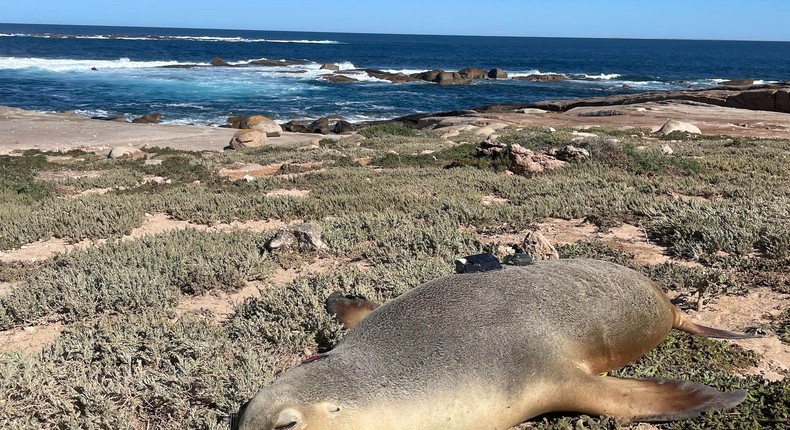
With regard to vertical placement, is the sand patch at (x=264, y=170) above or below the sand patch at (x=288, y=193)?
below

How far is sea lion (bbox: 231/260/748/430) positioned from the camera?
2.60 m

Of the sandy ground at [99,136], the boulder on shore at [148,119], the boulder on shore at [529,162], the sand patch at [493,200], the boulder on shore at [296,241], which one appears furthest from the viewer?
the boulder on shore at [148,119]

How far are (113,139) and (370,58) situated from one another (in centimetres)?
8272

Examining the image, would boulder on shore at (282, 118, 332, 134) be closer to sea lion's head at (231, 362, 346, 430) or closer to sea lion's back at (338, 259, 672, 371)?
sea lion's back at (338, 259, 672, 371)

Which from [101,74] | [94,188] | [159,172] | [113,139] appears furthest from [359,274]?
[101,74]

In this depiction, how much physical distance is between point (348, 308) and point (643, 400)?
229cm

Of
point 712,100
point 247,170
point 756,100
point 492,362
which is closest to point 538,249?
point 492,362

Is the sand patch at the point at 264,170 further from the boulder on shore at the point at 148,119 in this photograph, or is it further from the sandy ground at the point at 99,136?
the boulder on shore at the point at 148,119

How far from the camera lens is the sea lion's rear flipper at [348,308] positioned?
4.62 meters

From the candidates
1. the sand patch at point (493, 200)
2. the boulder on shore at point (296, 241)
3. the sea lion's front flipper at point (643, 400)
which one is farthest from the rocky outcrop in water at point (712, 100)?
the sea lion's front flipper at point (643, 400)

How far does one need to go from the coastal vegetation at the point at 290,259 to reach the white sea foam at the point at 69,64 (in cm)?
6396

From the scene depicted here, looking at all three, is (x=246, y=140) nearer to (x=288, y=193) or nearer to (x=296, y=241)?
(x=288, y=193)

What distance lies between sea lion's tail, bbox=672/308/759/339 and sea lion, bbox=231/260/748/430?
0.34 meters

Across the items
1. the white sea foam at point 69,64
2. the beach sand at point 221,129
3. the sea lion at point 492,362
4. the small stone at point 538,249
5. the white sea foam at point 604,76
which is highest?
the white sea foam at point 604,76
